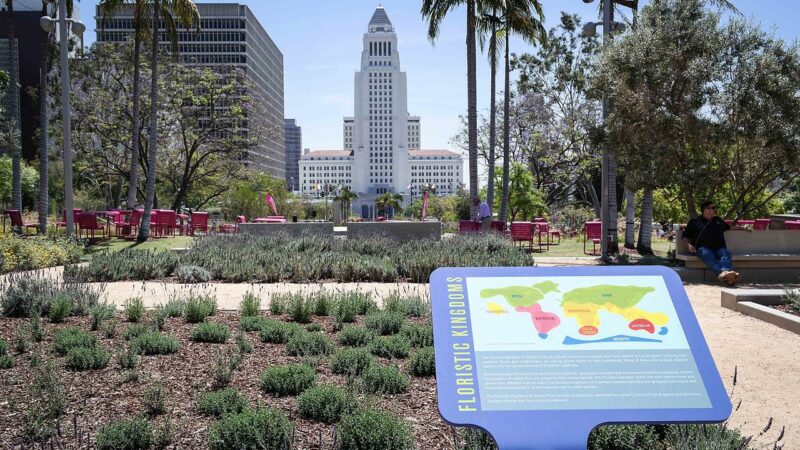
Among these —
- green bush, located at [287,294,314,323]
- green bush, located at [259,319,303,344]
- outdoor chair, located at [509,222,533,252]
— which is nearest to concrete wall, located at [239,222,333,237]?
outdoor chair, located at [509,222,533,252]

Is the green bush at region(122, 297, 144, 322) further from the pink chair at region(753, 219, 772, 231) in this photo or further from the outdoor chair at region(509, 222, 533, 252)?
the pink chair at region(753, 219, 772, 231)

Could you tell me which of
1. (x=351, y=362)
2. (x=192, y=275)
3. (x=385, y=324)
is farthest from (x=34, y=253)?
(x=351, y=362)

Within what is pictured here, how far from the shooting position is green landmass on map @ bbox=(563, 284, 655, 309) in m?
3.61

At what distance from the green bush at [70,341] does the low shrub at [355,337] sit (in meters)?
2.31

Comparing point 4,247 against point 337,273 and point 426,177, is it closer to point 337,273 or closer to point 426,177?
point 337,273

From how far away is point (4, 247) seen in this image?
47.6 ft

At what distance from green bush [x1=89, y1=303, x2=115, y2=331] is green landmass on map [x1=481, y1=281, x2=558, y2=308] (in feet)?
17.1

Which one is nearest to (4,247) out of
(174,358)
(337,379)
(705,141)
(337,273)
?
(337,273)

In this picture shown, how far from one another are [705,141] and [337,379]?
1165 cm

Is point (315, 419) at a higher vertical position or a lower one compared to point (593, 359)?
lower

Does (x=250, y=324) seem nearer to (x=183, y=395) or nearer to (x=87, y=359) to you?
(x=87, y=359)

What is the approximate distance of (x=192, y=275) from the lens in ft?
39.8

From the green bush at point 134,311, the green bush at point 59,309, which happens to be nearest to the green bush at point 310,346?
the green bush at point 134,311

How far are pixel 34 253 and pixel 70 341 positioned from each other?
32.1 feet
